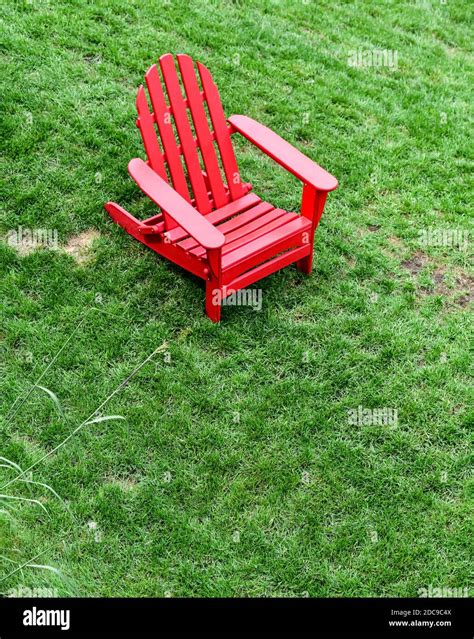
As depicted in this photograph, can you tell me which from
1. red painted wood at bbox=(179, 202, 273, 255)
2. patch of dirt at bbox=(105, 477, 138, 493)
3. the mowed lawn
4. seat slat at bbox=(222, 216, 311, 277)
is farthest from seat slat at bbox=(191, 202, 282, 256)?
patch of dirt at bbox=(105, 477, 138, 493)

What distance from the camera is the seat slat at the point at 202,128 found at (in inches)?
188

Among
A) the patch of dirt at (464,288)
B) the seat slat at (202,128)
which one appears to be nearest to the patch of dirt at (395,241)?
the patch of dirt at (464,288)

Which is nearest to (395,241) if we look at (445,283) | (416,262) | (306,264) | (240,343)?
(416,262)

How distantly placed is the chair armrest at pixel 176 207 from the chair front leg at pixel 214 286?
0.08 m

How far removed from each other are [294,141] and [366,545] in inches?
124

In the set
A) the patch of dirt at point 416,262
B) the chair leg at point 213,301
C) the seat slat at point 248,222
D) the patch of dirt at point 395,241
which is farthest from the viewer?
the patch of dirt at point 395,241

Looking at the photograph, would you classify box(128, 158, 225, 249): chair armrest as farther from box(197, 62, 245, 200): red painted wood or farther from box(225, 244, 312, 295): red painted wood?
box(197, 62, 245, 200): red painted wood

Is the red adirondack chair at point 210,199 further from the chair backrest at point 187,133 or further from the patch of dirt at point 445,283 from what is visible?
the patch of dirt at point 445,283

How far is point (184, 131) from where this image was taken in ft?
15.7

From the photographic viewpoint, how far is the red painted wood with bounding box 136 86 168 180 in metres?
4.52

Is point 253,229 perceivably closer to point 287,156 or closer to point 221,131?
point 287,156

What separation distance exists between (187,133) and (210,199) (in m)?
0.43

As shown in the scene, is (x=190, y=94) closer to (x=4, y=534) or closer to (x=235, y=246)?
(x=235, y=246)
